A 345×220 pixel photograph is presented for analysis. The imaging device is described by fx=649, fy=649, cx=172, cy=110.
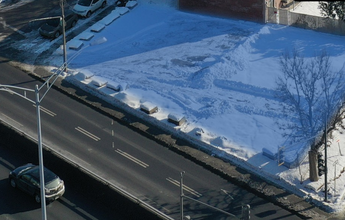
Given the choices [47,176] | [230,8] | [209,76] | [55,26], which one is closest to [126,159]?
[47,176]

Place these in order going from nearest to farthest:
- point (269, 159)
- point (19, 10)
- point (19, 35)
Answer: point (269, 159) < point (19, 35) < point (19, 10)

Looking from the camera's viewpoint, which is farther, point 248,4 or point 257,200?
point 248,4

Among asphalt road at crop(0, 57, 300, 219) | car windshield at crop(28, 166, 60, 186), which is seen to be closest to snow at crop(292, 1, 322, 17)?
asphalt road at crop(0, 57, 300, 219)

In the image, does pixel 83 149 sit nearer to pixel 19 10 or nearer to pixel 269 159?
pixel 269 159

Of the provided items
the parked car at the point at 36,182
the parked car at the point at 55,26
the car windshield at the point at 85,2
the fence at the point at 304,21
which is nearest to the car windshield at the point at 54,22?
the parked car at the point at 55,26

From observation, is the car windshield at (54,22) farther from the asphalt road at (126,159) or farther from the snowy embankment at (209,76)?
the asphalt road at (126,159)

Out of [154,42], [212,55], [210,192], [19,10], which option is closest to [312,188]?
[210,192]
